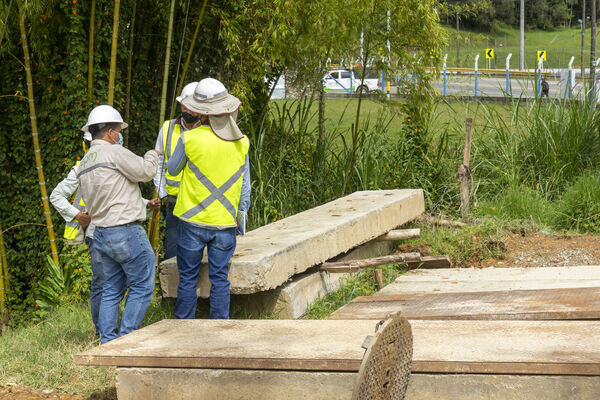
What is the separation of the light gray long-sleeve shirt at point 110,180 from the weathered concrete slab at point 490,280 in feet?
7.47

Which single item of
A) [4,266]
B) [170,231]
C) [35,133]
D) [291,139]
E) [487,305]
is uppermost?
[35,133]

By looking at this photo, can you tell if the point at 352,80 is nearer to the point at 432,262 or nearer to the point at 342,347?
the point at 432,262

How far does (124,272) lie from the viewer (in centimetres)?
493

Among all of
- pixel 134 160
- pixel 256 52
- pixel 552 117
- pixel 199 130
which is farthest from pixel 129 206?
pixel 552 117

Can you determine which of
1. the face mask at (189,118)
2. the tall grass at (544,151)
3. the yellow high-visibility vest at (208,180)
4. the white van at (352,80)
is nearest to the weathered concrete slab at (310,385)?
the yellow high-visibility vest at (208,180)

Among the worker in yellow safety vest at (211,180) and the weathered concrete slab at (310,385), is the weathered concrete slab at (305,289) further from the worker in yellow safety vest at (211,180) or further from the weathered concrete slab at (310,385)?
the weathered concrete slab at (310,385)

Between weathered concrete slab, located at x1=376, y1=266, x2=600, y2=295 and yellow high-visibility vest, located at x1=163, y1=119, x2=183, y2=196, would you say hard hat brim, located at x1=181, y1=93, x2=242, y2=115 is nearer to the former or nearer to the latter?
yellow high-visibility vest, located at x1=163, y1=119, x2=183, y2=196

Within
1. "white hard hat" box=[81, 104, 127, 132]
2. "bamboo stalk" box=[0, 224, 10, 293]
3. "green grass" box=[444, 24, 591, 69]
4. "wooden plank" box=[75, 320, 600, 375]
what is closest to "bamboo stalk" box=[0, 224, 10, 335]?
"bamboo stalk" box=[0, 224, 10, 293]

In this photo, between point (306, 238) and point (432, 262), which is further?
point (432, 262)

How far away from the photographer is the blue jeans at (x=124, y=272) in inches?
186

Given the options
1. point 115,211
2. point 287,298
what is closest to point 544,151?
point 287,298

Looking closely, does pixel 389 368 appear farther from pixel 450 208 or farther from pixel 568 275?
pixel 450 208

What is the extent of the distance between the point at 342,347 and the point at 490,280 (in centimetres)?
285

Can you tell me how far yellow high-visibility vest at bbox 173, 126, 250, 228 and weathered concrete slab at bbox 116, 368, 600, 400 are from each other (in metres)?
1.36
